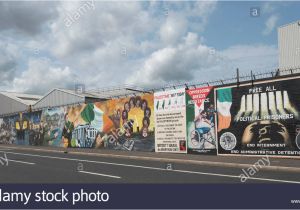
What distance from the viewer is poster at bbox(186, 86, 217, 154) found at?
2298cm

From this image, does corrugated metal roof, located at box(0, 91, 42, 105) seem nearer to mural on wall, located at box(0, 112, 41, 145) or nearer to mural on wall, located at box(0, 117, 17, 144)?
mural on wall, located at box(0, 117, 17, 144)

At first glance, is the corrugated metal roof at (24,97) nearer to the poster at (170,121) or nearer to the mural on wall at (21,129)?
the mural on wall at (21,129)

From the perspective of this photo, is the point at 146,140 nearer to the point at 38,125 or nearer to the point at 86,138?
the point at 86,138

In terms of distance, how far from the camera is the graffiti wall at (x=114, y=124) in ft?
90.3

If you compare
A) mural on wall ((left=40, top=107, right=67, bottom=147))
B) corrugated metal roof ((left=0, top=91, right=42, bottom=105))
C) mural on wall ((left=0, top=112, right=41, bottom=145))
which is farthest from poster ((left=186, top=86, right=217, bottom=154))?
corrugated metal roof ((left=0, top=91, right=42, bottom=105))

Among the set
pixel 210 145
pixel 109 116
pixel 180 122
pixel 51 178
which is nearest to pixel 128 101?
pixel 109 116

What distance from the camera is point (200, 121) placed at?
23609 millimetres

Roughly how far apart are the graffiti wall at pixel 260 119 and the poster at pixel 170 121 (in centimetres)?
272

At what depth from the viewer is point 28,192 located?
10.3 m

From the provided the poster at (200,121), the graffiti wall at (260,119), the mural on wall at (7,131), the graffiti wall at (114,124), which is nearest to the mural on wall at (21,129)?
the mural on wall at (7,131)

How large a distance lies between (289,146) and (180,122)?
716cm

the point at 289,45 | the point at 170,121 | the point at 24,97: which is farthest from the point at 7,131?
the point at 289,45

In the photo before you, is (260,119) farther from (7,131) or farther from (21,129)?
(7,131)

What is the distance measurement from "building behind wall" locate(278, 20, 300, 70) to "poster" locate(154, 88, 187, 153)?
14434mm
